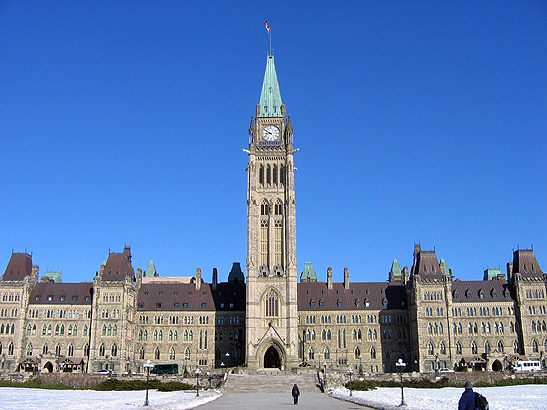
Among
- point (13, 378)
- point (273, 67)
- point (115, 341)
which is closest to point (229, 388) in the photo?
point (13, 378)

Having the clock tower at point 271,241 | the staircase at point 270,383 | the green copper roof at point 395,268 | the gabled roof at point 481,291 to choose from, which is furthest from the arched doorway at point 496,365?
the green copper roof at point 395,268

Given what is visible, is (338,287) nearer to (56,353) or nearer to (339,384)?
(339,384)

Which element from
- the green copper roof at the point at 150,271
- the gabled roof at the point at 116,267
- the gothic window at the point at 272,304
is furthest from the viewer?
the green copper roof at the point at 150,271

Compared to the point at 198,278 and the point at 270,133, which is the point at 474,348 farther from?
the point at 270,133

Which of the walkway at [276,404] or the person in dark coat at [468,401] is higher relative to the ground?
the person in dark coat at [468,401]

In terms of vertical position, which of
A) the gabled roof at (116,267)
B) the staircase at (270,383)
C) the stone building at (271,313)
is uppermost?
the gabled roof at (116,267)

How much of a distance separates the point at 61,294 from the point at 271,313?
3705 cm

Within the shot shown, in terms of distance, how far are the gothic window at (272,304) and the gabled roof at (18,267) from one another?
4240 centimetres

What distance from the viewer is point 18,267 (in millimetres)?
110188

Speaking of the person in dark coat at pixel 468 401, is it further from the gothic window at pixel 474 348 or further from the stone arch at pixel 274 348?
the gothic window at pixel 474 348

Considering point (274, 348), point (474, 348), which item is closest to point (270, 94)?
point (274, 348)

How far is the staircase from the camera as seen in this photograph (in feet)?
242

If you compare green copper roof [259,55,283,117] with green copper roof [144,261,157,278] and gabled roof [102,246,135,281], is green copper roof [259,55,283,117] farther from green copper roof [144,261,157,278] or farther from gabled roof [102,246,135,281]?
green copper roof [144,261,157,278]

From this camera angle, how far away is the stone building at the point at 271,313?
102000 mm
